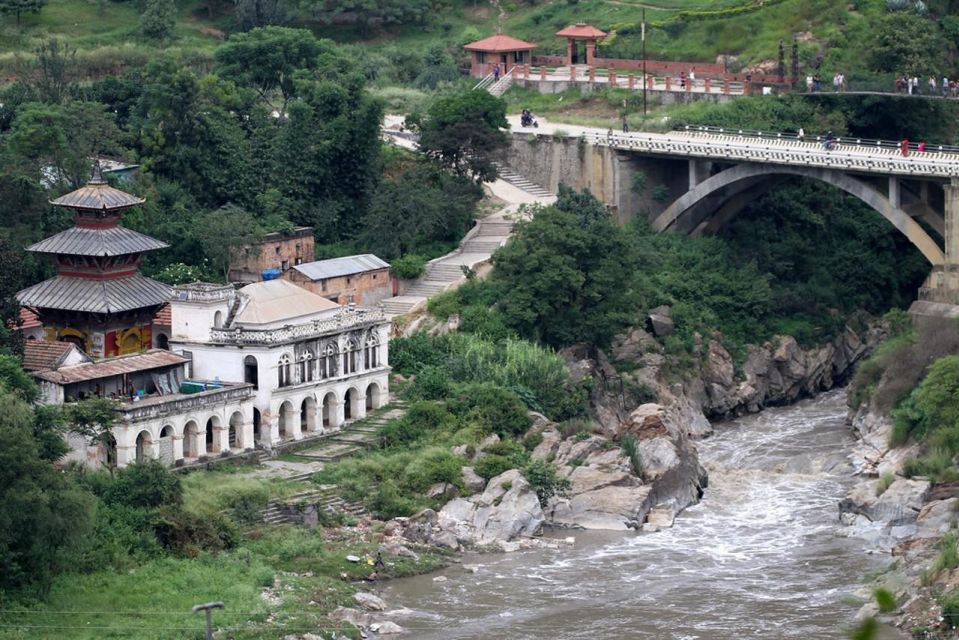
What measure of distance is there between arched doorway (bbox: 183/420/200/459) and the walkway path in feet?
51.1

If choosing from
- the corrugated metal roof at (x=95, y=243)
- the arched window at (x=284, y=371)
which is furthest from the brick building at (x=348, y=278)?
the arched window at (x=284, y=371)

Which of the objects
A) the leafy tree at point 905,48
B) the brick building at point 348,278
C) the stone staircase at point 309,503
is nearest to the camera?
the stone staircase at point 309,503

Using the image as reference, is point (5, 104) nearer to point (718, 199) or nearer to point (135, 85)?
point (135, 85)

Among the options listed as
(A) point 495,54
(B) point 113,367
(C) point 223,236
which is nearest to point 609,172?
(A) point 495,54

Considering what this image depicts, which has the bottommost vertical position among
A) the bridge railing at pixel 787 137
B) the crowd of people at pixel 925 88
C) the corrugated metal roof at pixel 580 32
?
the bridge railing at pixel 787 137

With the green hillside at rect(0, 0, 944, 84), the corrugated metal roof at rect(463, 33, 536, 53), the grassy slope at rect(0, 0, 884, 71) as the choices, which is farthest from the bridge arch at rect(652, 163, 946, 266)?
the corrugated metal roof at rect(463, 33, 536, 53)

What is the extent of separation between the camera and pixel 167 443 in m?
71.3

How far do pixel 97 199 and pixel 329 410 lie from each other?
995 cm

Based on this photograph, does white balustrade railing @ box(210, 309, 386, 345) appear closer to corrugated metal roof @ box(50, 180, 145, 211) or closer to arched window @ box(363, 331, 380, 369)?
arched window @ box(363, 331, 380, 369)

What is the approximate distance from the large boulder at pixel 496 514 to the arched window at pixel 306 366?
23.4 ft

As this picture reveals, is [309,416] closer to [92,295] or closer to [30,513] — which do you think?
[92,295]

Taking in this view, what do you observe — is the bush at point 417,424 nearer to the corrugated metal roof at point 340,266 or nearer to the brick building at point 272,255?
the corrugated metal roof at point 340,266

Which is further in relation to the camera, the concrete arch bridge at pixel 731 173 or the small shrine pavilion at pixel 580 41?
the small shrine pavilion at pixel 580 41

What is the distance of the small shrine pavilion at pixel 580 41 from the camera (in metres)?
110
